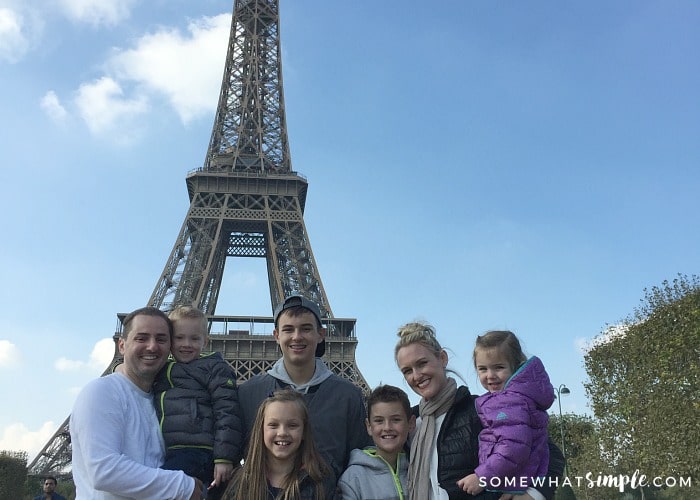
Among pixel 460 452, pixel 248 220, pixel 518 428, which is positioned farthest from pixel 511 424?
pixel 248 220

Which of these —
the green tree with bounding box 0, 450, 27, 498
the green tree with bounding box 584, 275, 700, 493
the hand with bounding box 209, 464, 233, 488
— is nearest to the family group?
the hand with bounding box 209, 464, 233, 488

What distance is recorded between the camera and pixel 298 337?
176 inches

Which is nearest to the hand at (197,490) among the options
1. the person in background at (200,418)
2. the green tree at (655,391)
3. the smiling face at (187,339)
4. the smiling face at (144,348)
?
the person in background at (200,418)

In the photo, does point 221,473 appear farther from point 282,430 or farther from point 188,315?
point 188,315

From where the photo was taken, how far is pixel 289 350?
4.50m

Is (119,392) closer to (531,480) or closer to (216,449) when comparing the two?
(216,449)

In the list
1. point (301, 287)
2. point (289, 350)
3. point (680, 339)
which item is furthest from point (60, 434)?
point (289, 350)

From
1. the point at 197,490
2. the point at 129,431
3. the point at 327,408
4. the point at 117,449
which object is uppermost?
the point at 327,408

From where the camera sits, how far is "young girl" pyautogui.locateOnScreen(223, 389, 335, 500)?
3.76 metres

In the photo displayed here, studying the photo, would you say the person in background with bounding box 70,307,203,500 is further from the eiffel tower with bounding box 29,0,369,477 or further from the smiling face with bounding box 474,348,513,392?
the eiffel tower with bounding box 29,0,369,477

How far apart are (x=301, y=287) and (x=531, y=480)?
100 feet

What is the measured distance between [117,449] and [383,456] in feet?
5.55

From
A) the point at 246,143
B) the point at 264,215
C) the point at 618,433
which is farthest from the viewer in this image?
the point at 246,143

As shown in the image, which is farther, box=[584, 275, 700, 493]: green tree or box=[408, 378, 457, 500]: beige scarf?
box=[584, 275, 700, 493]: green tree
